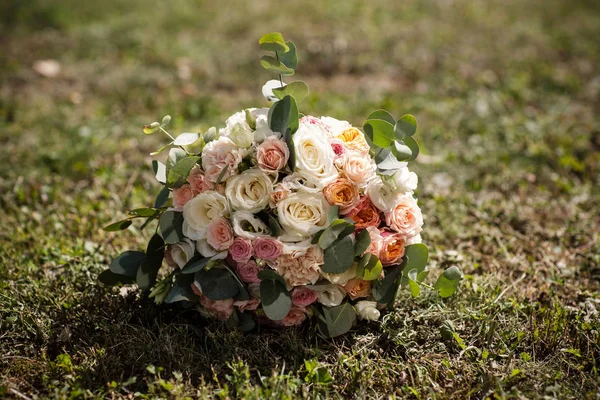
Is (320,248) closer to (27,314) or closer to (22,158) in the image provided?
(27,314)

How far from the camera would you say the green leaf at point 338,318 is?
2135mm

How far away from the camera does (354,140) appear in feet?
6.96

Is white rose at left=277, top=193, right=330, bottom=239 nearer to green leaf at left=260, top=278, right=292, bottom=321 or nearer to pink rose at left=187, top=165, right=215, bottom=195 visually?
green leaf at left=260, top=278, right=292, bottom=321

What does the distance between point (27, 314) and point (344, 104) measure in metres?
3.15

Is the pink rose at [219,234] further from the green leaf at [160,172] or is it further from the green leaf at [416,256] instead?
the green leaf at [416,256]

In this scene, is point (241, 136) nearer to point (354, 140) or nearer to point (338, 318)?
point (354, 140)

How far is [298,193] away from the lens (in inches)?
77.6

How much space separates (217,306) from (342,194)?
2.12 feet

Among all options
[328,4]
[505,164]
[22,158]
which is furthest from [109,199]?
[328,4]

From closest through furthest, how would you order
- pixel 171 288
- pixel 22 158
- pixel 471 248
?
pixel 171 288, pixel 471 248, pixel 22 158

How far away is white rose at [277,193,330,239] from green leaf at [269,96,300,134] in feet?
0.85

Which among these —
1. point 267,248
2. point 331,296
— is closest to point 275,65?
point 267,248

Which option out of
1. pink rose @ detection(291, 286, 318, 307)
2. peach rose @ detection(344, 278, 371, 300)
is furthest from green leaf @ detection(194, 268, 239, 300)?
peach rose @ detection(344, 278, 371, 300)

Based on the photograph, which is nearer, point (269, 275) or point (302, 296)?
point (269, 275)
